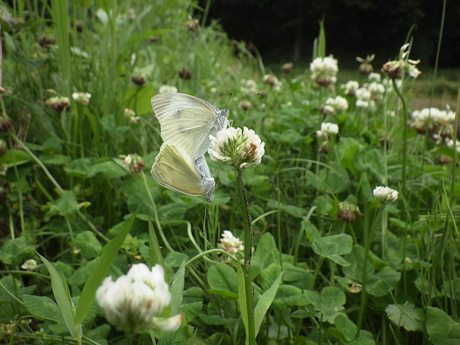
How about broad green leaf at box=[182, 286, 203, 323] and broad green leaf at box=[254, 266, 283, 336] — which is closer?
broad green leaf at box=[254, 266, 283, 336]

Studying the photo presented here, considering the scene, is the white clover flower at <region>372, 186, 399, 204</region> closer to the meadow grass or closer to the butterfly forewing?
the meadow grass

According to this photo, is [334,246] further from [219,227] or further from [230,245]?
[219,227]

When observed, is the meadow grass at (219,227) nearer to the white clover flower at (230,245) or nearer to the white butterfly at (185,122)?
the white clover flower at (230,245)

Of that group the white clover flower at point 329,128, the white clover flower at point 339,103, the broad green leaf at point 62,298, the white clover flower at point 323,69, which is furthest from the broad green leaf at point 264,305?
the white clover flower at point 323,69

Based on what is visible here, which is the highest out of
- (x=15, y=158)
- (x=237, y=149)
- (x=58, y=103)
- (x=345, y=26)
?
(x=237, y=149)

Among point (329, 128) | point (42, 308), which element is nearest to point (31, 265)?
point (42, 308)

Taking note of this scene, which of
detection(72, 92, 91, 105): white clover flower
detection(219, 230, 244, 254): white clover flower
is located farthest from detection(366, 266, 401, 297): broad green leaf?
detection(72, 92, 91, 105): white clover flower

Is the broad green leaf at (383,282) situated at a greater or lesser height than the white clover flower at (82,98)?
lesser
